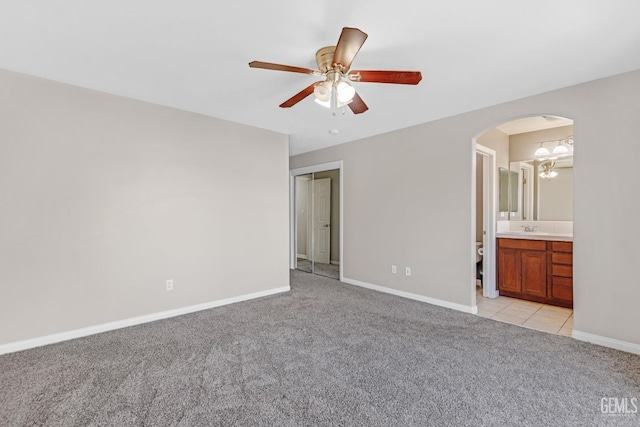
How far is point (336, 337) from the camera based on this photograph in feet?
9.16

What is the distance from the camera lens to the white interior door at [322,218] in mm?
6031

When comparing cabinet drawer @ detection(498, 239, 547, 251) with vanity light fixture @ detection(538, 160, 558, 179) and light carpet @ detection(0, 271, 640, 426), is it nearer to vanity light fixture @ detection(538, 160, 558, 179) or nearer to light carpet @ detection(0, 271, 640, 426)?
vanity light fixture @ detection(538, 160, 558, 179)

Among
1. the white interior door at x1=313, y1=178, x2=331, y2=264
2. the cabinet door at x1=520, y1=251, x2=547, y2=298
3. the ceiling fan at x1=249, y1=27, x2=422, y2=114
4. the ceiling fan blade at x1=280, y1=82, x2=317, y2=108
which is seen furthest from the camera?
the white interior door at x1=313, y1=178, x2=331, y2=264

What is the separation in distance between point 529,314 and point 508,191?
1906mm

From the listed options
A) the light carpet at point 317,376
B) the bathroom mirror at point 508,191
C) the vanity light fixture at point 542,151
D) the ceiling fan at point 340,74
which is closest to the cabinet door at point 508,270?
the bathroom mirror at point 508,191

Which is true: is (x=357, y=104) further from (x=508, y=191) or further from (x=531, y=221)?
(x=531, y=221)

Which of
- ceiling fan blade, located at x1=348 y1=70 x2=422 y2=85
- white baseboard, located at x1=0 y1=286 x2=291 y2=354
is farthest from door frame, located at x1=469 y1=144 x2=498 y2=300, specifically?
white baseboard, located at x1=0 y1=286 x2=291 y2=354

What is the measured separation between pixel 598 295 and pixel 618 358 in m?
0.52

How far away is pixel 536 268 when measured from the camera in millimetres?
3873

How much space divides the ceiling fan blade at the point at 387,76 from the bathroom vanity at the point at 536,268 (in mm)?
3098

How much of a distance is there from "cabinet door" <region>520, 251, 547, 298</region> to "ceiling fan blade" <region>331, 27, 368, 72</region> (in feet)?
11.7

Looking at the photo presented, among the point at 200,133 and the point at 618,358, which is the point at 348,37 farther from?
the point at 618,358

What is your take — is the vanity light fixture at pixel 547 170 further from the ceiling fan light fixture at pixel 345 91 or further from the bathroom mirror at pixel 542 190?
the ceiling fan light fixture at pixel 345 91

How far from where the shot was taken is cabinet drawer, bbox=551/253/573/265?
11.8ft
